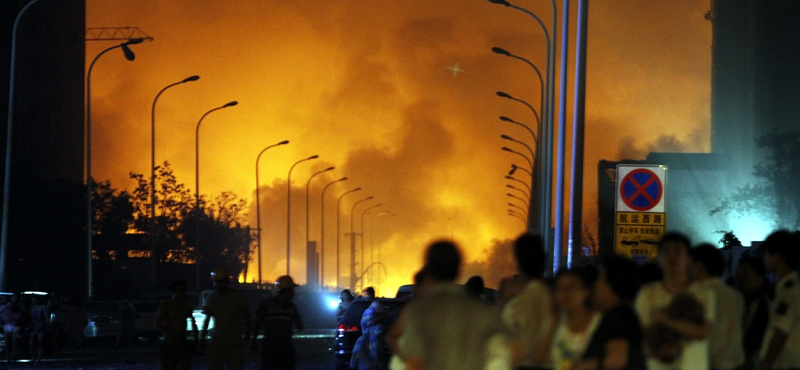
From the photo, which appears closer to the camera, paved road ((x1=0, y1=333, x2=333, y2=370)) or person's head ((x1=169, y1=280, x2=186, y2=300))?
person's head ((x1=169, y1=280, x2=186, y2=300))

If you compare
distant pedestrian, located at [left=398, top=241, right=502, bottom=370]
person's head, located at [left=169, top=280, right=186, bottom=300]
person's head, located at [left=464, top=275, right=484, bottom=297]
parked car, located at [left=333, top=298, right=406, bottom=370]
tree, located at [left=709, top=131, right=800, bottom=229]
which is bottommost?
parked car, located at [left=333, top=298, right=406, bottom=370]

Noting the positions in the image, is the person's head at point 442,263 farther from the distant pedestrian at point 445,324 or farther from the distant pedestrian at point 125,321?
the distant pedestrian at point 125,321

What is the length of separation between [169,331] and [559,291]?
30.1 feet

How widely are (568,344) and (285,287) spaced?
8271 millimetres

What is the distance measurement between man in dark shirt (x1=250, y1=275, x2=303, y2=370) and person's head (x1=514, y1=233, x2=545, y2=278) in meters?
7.72

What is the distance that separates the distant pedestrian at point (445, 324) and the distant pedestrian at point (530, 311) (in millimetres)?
610

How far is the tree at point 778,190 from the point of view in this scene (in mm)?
70812

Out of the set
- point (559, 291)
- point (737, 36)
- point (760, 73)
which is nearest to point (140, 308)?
point (559, 291)

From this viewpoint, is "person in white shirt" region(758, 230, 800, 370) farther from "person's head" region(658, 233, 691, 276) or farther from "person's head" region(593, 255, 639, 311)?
"person's head" region(593, 255, 639, 311)

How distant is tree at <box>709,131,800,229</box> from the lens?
232 feet

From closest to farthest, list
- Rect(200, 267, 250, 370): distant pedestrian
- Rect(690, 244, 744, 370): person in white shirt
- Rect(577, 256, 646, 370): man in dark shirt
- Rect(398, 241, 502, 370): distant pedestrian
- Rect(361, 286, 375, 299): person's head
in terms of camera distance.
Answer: Rect(398, 241, 502, 370): distant pedestrian < Rect(577, 256, 646, 370): man in dark shirt < Rect(690, 244, 744, 370): person in white shirt < Rect(200, 267, 250, 370): distant pedestrian < Rect(361, 286, 375, 299): person's head

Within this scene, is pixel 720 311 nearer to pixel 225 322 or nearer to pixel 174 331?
pixel 225 322

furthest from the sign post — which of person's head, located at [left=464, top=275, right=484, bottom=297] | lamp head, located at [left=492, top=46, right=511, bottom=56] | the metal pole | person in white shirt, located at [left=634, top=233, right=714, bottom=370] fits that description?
lamp head, located at [left=492, top=46, right=511, bottom=56]

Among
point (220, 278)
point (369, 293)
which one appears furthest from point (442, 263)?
point (369, 293)
